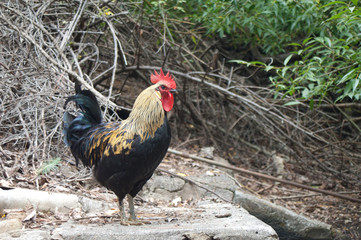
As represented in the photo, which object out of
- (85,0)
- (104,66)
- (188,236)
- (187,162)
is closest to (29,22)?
(85,0)

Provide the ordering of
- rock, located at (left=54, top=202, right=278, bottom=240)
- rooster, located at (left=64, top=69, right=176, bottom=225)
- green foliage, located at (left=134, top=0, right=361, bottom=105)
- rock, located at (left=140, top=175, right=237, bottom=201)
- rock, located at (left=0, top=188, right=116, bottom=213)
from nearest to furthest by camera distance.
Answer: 1. rock, located at (left=54, top=202, right=278, bottom=240)
2. rooster, located at (left=64, top=69, right=176, bottom=225)
3. rock, located at (left=0, top=188, right=116, bottom=213)
4. green foliage, located at (left=134, top=0, right=361, bottom=105)
5. rock, located at (left=140, top=175, right=237, bottom=201)

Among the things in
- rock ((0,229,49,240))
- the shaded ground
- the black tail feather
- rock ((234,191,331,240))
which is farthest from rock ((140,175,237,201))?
rock ((0,229,49,240))

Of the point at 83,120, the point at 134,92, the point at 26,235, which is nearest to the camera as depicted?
the point at 26,235

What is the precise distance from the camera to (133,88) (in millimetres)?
8391

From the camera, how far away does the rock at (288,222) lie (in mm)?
5379

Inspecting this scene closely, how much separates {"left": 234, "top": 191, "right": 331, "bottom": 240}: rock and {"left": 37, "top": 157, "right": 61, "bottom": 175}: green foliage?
8.45 feet

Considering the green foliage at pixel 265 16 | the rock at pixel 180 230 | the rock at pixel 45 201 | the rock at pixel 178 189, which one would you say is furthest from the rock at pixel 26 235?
the green foliage at pixel 265 16

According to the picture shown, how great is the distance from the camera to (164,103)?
13.3 feet

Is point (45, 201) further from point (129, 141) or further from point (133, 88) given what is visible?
point (133, 88)

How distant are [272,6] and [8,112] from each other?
407cm

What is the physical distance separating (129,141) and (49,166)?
1.67 metres

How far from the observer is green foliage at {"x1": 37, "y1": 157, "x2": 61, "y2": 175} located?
16.3 ft

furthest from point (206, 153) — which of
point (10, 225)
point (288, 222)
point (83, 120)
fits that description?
point (10, 225)

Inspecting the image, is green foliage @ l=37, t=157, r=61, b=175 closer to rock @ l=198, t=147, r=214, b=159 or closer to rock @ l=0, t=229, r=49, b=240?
rock @ l=0, t=229, r=49, b=240
